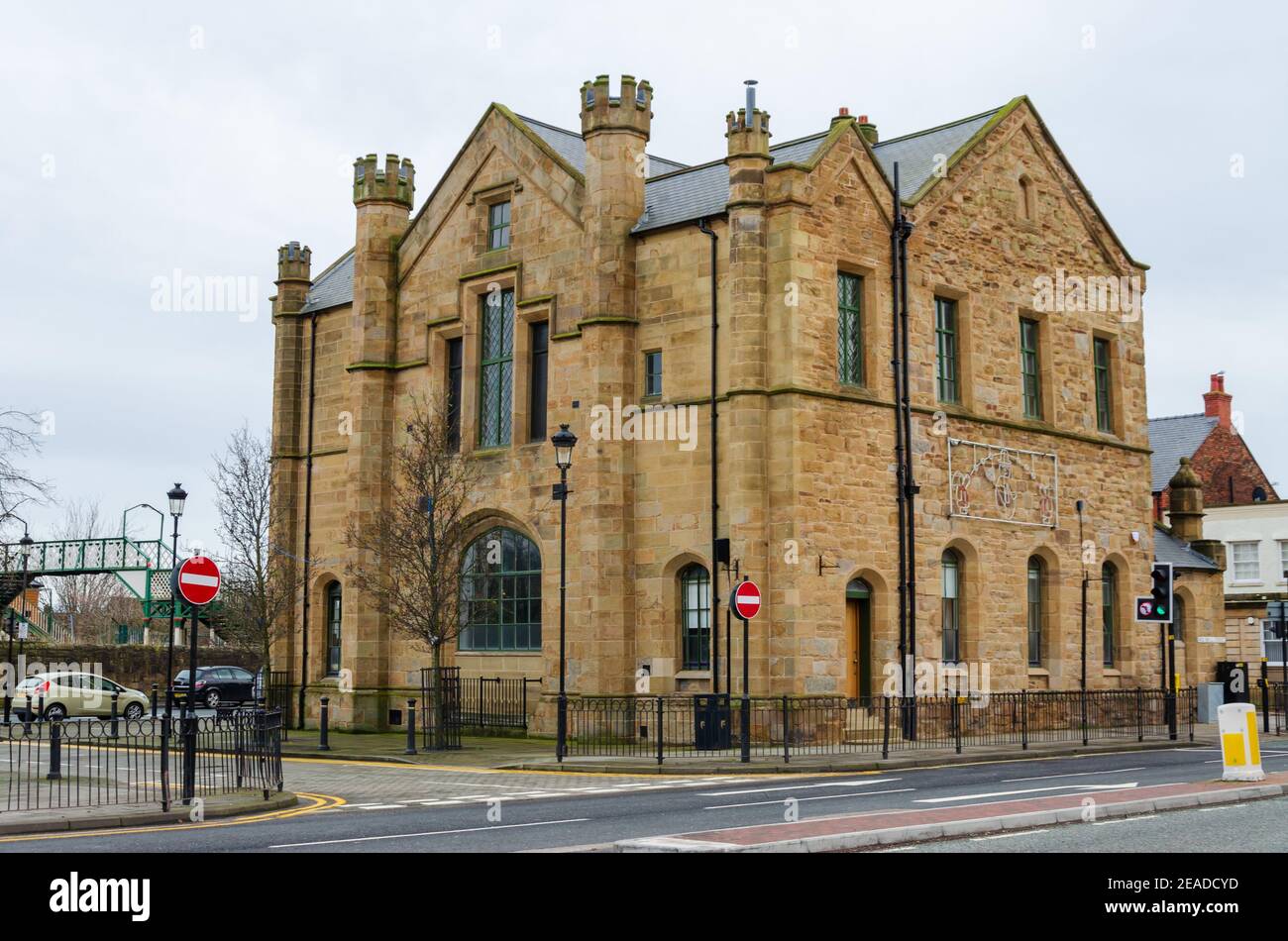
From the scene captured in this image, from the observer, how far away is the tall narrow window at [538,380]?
1308 inches

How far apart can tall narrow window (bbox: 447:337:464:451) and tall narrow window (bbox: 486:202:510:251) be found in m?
2.57

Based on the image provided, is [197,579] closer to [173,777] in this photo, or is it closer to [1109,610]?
[173,777]

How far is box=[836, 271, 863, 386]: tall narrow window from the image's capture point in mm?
30297

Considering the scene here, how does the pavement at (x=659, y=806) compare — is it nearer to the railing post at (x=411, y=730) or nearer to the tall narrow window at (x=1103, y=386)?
the railing post at (x=411, y=730)

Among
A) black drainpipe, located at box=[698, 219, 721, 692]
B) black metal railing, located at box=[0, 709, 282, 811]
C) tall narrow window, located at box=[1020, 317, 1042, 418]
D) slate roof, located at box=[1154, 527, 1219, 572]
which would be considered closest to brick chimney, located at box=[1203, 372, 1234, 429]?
slate roof, located at box=[1154, 527, 1219, 572]

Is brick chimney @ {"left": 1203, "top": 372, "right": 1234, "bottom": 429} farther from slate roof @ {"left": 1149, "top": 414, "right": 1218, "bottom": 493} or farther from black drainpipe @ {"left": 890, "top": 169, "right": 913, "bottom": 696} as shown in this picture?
black drainpipe @ {"left": 890, "top": 169, "right": 913, "bottom": 696}

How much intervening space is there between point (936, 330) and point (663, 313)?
6573 mm

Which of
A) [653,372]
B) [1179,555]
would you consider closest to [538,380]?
[653,372]

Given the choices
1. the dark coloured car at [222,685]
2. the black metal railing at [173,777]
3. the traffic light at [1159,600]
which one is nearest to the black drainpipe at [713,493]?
the traffic light at [1159,600]

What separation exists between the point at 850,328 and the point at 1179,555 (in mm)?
18178

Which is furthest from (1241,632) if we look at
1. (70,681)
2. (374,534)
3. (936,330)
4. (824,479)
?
(70,681)

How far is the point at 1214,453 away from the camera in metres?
61.2

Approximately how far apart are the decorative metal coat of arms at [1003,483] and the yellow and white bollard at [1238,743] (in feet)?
46.3

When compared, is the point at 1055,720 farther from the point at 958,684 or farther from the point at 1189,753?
the point at 1189,753
